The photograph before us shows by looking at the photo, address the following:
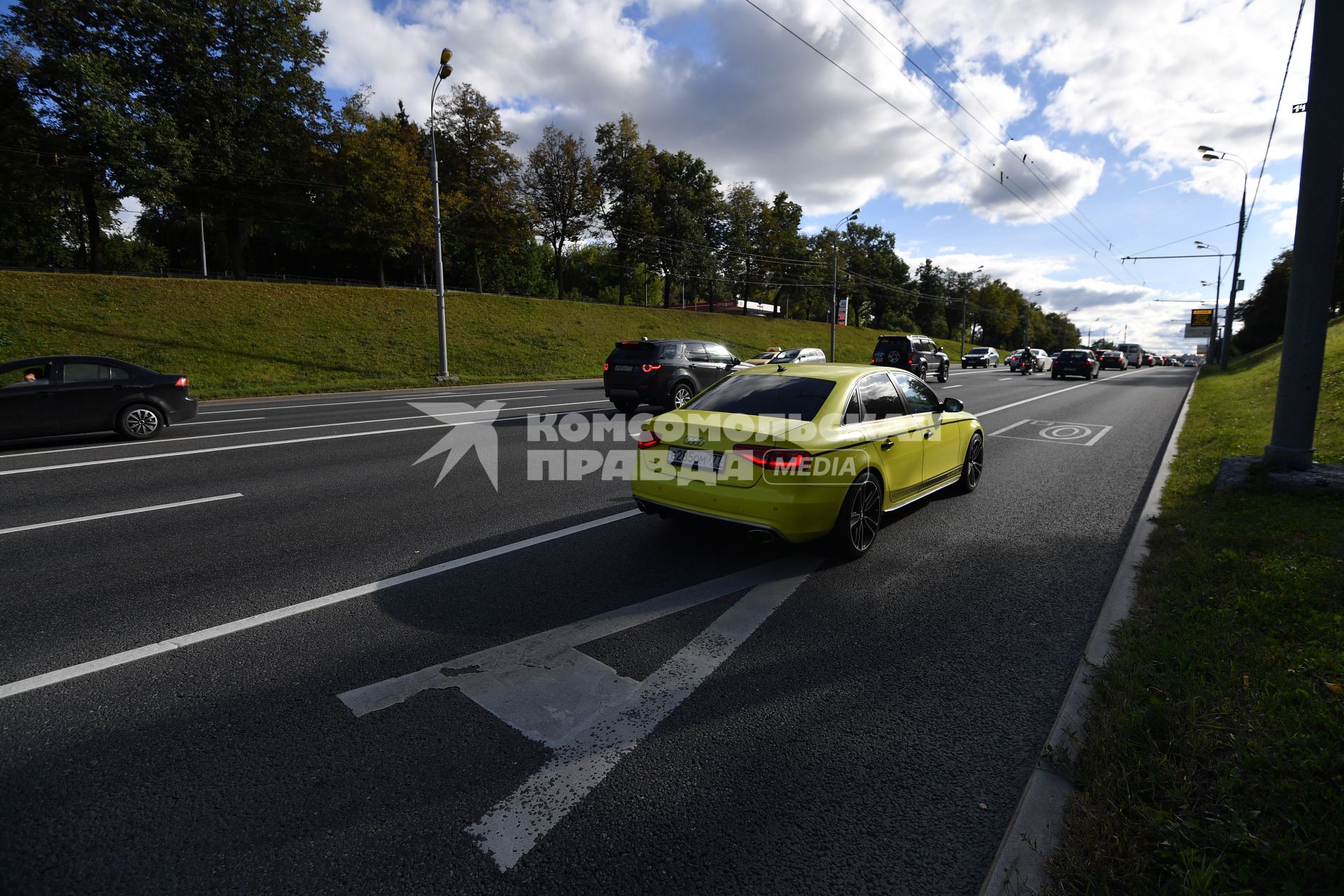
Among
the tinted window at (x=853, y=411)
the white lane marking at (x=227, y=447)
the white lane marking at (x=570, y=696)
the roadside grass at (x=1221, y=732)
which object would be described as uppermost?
the tinted window at (x=853, y=411)

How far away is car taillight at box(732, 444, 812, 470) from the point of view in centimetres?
476


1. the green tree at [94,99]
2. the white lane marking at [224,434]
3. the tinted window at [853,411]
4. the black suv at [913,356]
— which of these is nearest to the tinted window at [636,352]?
the white lane marking at [224,434]

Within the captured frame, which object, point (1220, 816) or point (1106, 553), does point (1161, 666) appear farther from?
point (1106, 553)

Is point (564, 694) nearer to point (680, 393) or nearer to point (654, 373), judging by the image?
point (654, 373)

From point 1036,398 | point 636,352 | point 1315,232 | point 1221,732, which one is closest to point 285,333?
point 636,352

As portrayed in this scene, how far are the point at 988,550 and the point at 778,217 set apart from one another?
65.9m

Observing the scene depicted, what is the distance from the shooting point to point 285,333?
27250mm

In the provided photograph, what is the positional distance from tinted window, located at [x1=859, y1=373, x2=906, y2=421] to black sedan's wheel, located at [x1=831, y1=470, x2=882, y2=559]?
630 mm

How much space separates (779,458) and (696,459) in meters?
0.67

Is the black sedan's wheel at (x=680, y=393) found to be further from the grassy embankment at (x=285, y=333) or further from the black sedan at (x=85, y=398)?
the grassy embankment at (x=285, y=333)

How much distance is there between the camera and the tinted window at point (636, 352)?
14445 millimetres

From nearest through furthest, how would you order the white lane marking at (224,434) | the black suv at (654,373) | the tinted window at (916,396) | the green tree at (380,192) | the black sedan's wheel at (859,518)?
the black sedan's wheel at (859,518) < the tinted window at (916,396) < the white lane marking at (224,434) < the black suv at (654,373) < the green tree at (380,192)

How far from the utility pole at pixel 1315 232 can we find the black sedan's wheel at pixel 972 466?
295 cm

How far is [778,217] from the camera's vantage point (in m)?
66.2
